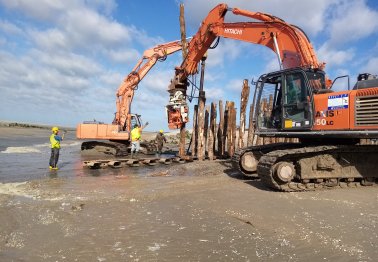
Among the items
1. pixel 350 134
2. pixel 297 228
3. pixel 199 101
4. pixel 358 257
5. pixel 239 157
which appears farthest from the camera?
pixel 199 101

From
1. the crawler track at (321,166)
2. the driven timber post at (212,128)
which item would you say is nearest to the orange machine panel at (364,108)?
the crawler track at (321,166)

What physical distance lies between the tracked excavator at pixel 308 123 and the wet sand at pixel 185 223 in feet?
1.90

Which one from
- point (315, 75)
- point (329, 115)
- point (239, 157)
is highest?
point (315, 75)

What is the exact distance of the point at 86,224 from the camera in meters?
6.46

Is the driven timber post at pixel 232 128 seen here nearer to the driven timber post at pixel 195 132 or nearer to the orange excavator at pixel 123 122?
the driven timber post at pixel 195 132

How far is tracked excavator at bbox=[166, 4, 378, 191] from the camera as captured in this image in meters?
9.04

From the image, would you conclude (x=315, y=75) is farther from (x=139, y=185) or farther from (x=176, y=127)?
(x=176, y=127)

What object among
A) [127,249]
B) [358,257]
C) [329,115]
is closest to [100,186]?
[127,249]

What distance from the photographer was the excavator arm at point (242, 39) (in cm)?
1083

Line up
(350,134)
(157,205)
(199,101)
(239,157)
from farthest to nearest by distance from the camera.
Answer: (199,101), (239,157), (350,134), (157,205)

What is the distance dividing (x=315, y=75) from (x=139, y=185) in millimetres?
5417

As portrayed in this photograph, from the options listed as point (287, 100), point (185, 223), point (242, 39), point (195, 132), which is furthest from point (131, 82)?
point (185, 223)

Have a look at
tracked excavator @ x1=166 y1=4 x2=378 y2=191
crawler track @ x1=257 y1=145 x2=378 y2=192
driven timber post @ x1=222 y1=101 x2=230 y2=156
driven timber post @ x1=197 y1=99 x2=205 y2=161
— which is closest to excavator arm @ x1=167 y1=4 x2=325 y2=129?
tracked excavator @ x1=166 y1=4 x2=378 y2=191

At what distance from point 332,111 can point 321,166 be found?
4.76 feet
